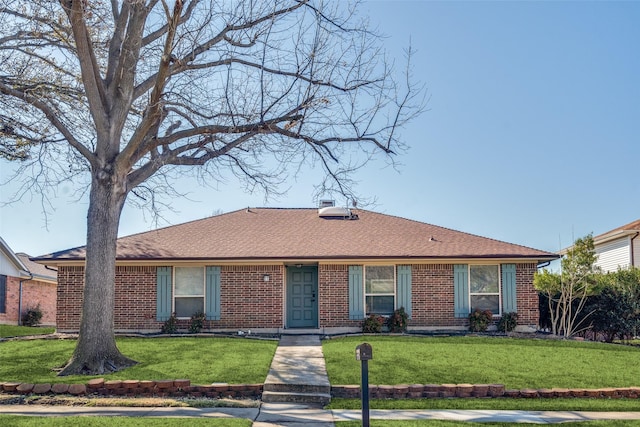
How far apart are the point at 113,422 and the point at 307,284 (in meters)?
11.3

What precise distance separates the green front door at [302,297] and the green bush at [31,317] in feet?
51.7

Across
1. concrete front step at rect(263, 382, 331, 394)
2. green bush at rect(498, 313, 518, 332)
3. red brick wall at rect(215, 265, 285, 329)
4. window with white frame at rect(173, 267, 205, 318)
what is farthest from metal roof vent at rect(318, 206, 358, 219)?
concrete front step at rect(263, 382, 331, 394)

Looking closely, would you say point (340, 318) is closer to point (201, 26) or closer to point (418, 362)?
point (418, 362)

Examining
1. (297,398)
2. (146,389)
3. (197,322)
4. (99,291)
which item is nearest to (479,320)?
(197,322)

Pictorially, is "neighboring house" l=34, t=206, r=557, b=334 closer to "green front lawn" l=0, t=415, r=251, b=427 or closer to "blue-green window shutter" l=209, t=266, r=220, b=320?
"blue-green window shutter" l=209, t=266, r=220, b=320

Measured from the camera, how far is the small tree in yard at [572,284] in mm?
17891

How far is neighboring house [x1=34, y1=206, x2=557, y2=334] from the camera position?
60.5ft

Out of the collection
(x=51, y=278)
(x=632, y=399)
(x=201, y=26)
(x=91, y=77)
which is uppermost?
(x=201, y=26)

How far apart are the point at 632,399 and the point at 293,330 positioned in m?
9.93

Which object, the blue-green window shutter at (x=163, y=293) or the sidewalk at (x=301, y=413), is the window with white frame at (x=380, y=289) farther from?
the sidewalk at (x=301, y=413)

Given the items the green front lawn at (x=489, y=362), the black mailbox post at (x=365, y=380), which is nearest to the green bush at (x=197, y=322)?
the green front lawn at (x=489, y=362)

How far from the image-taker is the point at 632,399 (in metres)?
10.9

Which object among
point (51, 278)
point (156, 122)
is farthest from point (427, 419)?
point (51, 278)

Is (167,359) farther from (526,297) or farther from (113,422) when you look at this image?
(526,297)
